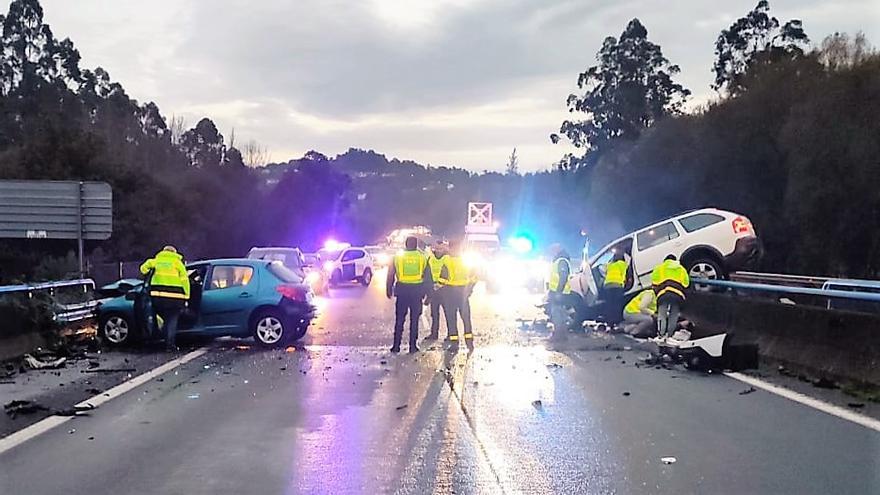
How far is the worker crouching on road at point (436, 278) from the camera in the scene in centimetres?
1664

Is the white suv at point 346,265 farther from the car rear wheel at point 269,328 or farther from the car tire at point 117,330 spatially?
the car tire at point 117,330

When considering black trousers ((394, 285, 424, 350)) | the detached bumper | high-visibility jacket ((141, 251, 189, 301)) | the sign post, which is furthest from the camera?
the sign post

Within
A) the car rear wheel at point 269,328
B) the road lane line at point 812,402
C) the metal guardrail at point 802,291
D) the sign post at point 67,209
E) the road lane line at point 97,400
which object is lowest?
the road lane line at point 812,402

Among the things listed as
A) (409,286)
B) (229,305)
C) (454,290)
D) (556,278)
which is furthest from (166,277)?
(556,278)

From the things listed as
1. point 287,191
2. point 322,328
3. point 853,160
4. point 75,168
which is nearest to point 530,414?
point 322,328

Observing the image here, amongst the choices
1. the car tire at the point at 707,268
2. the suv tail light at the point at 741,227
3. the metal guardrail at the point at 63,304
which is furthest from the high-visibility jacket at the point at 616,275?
the metal guardrail at the point at 63,304

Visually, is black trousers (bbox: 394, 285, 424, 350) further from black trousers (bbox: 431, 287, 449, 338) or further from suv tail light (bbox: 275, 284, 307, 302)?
suv tail light (bbox: 275, 284, 307, 302)

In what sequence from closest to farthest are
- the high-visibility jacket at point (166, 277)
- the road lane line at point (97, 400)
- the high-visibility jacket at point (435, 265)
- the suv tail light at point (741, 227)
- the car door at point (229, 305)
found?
the road lane line at point (97, 400) → the high-visibility jacket at point (166, 277) → the car door at point (229, 305) → the high-visibility jacket at point (435, 265) → the suv tail light at point (741, 227)

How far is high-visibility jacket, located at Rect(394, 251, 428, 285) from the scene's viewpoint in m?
15.7

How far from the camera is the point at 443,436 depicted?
27.9 feet

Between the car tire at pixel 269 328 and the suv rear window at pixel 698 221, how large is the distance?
9.41 m

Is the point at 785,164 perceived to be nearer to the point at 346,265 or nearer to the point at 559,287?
the point at 346,265

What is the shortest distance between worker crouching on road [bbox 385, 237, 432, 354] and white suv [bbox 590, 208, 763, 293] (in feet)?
19.3

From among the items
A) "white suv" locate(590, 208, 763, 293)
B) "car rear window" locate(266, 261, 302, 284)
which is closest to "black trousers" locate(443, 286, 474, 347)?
"car rear window" locate(266, 261, 302, 284)
